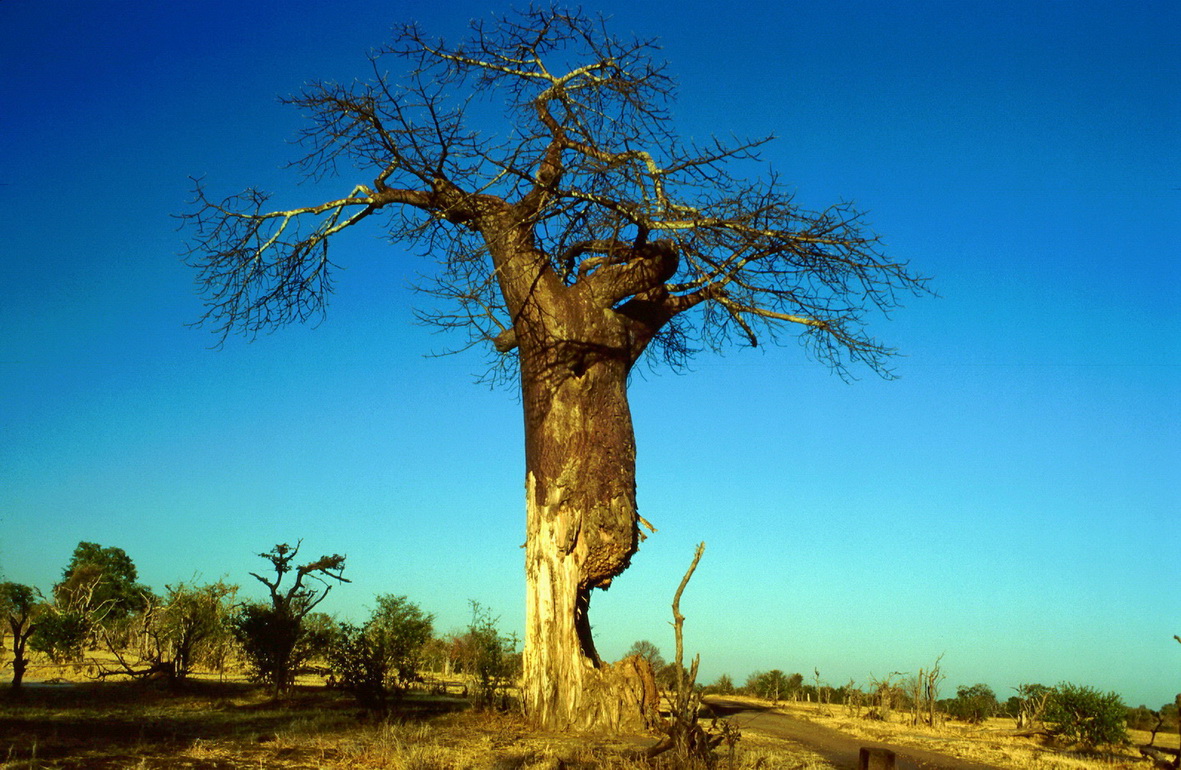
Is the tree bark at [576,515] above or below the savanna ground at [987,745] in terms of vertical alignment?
above

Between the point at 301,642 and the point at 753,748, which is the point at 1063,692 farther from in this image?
the point at 301,642

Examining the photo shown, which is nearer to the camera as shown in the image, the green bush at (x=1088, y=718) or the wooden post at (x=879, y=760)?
the wooden post at (x=879, y=760)

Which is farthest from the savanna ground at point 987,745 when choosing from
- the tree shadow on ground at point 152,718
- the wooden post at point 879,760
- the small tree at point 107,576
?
the small tree at point 107,576

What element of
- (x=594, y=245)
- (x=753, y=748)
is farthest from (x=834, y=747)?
(x=594, y=245)

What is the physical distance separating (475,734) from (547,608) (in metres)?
1.35

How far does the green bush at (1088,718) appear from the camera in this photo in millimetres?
12758

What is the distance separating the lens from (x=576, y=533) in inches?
343

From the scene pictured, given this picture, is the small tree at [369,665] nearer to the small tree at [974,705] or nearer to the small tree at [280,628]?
the small tree at [280,628]

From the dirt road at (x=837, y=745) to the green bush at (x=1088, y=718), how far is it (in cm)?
374

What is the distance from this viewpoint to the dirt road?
27.5 feet

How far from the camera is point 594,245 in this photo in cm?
931

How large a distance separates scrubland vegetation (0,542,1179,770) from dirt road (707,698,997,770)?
35 cm

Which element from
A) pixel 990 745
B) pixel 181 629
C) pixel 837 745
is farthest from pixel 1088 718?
pixel 181 629

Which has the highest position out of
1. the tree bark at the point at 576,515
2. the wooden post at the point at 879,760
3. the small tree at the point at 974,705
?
the tree bark at the point at 576,515
